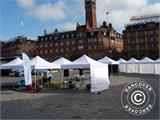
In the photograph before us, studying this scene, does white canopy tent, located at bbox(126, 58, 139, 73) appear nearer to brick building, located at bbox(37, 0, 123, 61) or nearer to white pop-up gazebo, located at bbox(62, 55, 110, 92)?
white pop-up gazebo, located at bbox(62, 55, 110, 92)

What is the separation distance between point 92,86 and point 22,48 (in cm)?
11540

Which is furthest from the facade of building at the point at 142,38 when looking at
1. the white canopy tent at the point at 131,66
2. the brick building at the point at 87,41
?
the white canopy tent at the point at 131,66

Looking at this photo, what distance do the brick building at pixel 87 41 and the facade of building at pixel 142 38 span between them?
458 cm

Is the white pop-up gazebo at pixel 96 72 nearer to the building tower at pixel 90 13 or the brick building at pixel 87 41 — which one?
the brick building at pixel 87 41

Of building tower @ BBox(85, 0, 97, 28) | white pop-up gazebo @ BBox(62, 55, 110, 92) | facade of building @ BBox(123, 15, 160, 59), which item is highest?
building tower @ BBox(85, 0, 97, 28)

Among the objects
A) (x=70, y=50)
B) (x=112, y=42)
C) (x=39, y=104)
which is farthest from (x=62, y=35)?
(x=39, y=104)

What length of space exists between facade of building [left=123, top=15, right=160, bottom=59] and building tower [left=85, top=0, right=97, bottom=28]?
1428cm

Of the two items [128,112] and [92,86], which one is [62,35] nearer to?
[92,86]

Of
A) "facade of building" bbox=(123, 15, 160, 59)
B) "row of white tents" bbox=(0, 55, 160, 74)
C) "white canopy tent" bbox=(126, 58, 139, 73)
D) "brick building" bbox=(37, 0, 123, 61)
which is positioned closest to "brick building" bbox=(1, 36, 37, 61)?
→ "brick building" bbox=(37, 0, 123, 61)

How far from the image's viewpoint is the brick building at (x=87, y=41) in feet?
369

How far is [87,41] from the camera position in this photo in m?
116

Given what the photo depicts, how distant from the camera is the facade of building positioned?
105 m

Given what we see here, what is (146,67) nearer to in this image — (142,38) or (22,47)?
(142,38)

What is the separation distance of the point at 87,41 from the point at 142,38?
19.9 metres
